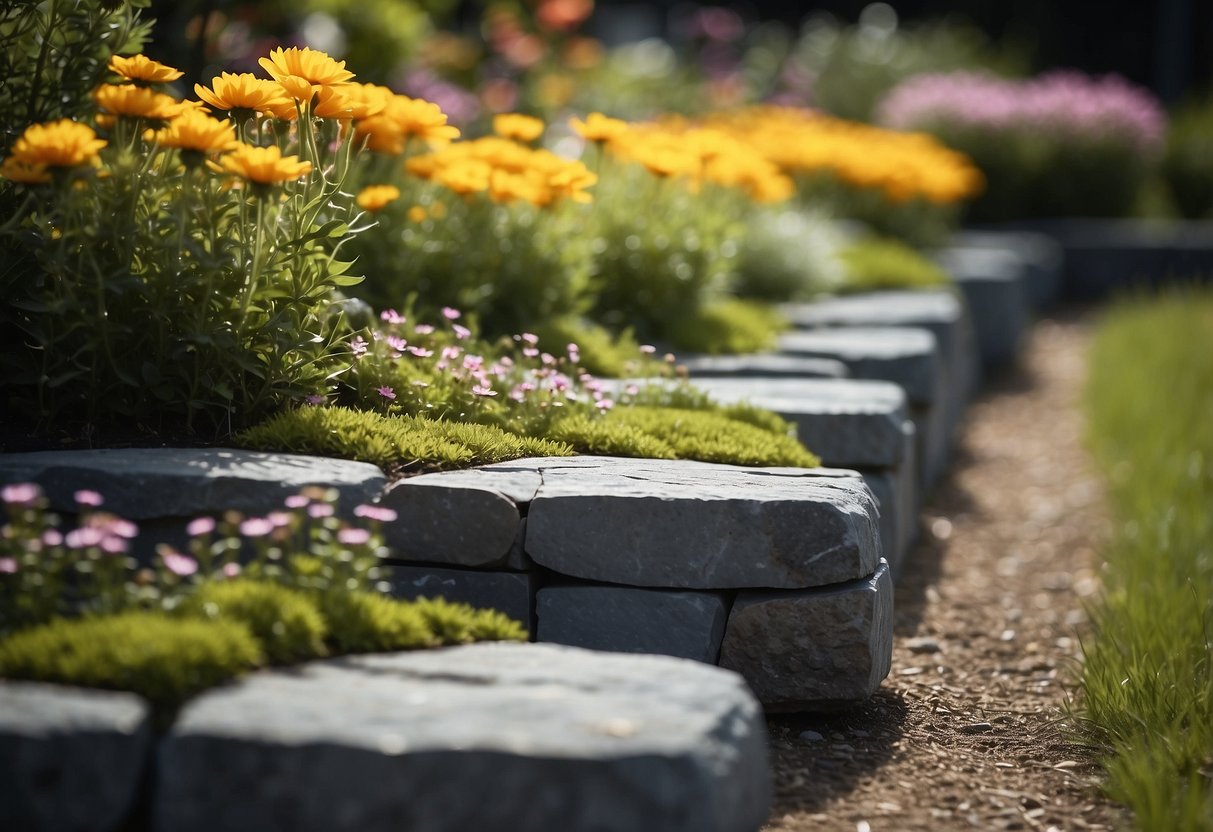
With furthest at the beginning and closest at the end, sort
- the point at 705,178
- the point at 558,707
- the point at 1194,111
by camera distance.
A: the point at 1194,111, the point at 705,178, the point at 558,707

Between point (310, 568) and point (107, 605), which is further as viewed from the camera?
point (310, 568)

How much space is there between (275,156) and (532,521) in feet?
3.05

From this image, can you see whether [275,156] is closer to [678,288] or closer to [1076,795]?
[1076,795]

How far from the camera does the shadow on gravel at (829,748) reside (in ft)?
8.99

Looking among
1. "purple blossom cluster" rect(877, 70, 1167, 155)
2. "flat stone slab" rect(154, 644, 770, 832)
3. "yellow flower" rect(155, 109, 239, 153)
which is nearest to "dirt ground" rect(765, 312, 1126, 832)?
"flat stone slab" rect(154, 644, 770, 832)

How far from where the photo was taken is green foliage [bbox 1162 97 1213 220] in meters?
11.7

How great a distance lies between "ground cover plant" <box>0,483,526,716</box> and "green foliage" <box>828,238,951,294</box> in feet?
14.7

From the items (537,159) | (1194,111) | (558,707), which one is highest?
(1194,111)

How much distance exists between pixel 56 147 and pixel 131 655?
105 cm

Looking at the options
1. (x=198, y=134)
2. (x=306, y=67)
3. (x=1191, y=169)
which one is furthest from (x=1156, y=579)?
(x=1191, y=169)

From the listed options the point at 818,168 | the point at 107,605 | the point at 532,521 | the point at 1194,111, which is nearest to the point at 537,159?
the point at 532,521

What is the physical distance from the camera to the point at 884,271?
23.0ft

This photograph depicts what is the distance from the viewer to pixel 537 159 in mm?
4129

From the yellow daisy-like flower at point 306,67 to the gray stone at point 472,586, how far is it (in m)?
1.07
